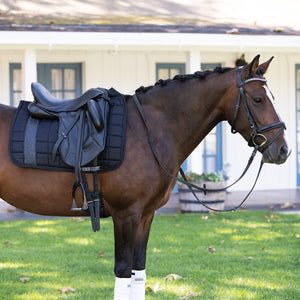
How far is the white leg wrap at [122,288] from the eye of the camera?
3975 mm

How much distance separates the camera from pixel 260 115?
3.85 meters

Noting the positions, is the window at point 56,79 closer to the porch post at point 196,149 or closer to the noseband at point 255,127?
the porch post at point 196,149

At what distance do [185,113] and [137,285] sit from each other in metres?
1.33

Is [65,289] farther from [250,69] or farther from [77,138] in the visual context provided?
[250,69]

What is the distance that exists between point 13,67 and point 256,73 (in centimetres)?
764

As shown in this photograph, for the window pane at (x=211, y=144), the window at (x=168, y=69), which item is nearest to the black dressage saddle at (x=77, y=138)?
the window at (x=168, y=69)

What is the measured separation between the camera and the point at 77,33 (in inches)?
359

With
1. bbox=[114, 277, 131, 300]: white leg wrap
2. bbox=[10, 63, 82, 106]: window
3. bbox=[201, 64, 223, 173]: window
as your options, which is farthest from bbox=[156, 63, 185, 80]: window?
bbox=[114, 277, 131, 300]: white leg wrap

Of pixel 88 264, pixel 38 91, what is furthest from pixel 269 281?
pixel 38 91

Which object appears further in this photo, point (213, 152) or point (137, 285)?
point (213, 152)

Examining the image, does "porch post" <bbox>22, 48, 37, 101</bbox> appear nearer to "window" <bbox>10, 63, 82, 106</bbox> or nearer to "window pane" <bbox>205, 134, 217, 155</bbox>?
"window" <bbox>10, 63, 82, 106</bbox>

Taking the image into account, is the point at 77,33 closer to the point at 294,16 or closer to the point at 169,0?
the point at 169,0

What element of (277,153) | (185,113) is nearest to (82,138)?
(185,113)

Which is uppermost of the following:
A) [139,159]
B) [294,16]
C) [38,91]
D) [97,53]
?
[294,16]
